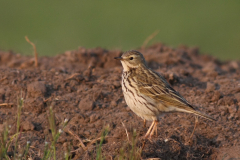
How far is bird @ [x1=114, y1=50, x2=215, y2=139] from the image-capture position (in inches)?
246

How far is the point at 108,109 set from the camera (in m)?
6.87

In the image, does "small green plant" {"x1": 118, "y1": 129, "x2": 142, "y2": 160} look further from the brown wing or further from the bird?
the brown wing

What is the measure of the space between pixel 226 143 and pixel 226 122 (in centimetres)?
56

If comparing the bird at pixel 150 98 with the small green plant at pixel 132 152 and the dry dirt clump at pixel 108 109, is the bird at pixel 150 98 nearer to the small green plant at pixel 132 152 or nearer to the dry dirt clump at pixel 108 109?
the dry dirt clump at pixel 108 109

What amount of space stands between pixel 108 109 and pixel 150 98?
0.83 metres

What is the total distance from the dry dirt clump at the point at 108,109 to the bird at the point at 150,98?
0.31 metres

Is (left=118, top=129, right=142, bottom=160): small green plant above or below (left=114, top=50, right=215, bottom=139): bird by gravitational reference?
below

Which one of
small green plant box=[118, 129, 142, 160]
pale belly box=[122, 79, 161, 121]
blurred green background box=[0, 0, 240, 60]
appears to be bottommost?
small green plant box=[118, 129, 142, 160]

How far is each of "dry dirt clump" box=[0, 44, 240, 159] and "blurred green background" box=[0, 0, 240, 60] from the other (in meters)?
8.57

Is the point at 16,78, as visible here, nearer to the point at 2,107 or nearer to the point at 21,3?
the point at 2,107

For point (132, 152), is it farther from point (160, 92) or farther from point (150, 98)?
point (160, 92)

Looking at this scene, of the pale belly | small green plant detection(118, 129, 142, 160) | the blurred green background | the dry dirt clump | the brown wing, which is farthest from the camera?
the blurred green background

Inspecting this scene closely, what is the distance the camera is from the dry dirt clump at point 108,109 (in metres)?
5.95

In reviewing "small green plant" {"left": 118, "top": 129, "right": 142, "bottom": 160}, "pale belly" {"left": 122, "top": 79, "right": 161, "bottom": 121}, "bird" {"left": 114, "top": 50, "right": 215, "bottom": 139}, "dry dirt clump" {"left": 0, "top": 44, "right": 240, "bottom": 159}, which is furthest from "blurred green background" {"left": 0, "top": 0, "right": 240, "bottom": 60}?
"small green plant" {"left": 118, "top": 129, "right": 142, "bottom": 160}
